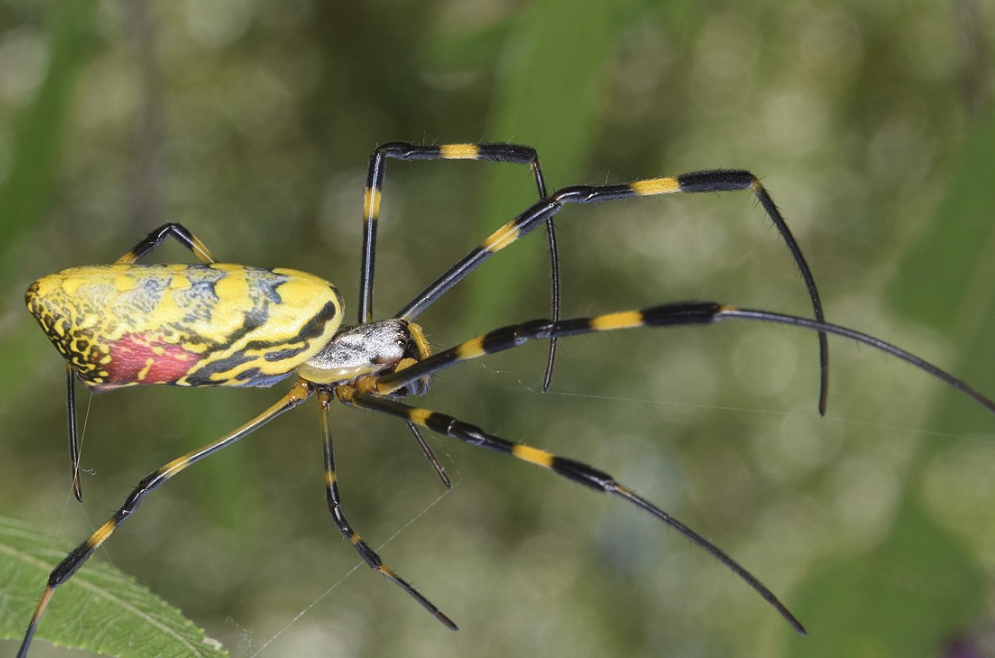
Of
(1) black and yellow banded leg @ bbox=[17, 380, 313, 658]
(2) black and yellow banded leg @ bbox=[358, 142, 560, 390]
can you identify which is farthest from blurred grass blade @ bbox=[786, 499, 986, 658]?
(1) black and yellow banded leg @ bbox=[17, 380, 313, 658]

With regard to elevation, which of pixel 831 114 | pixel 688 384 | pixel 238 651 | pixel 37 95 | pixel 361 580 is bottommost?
pixel 361 580

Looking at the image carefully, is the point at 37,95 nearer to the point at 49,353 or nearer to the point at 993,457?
the point at 49,353

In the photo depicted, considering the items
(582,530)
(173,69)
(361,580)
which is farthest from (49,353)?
(582,530)

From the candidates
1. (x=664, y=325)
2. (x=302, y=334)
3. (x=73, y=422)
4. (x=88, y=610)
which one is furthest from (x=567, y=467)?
(x=73, y=422)

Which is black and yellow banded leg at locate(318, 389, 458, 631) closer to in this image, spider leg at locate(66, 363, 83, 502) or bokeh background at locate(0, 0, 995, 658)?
spider leg at locate(66, 363, 83, 502)

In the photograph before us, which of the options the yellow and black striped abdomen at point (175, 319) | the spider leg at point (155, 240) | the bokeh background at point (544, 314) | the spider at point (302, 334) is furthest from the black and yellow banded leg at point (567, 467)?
the bokeh background at point (544, 314)

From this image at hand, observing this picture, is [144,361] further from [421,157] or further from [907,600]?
[907,600]
